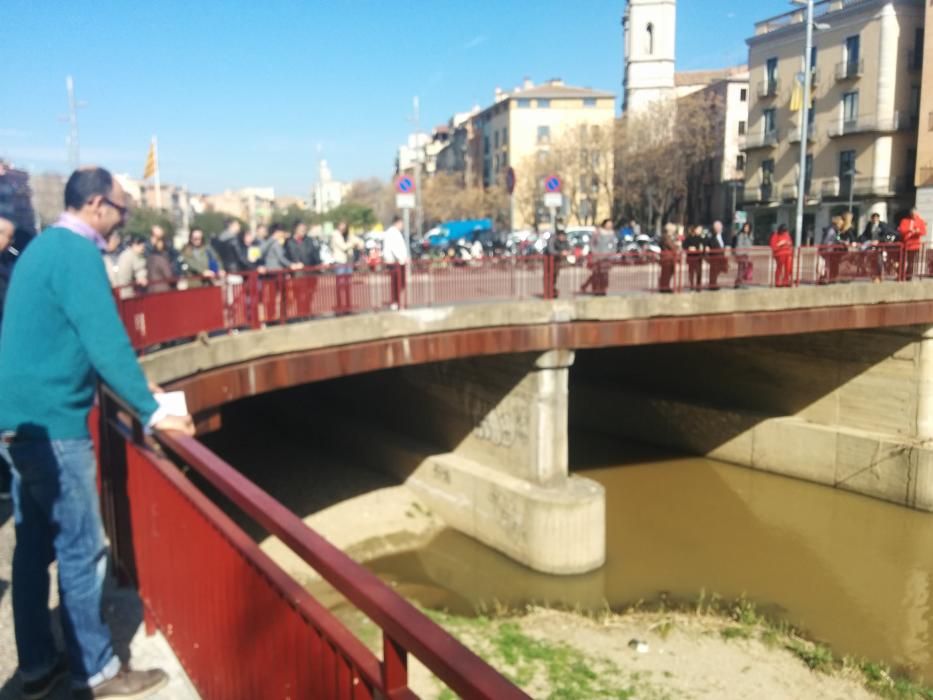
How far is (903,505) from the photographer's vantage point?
17.9m

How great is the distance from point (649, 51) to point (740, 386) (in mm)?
68730

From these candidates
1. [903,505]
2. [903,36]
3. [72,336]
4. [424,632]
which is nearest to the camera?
[424,632]

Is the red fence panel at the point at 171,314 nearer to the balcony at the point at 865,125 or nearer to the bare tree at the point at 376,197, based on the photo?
the balcony at the point at 865,125

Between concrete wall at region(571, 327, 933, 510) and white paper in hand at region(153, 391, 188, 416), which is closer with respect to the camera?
white paper in hand at region(153, 391, 188, 416)

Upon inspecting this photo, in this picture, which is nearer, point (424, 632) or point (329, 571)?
point (424, 632)

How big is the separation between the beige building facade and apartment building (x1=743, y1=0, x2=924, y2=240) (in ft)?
39.0

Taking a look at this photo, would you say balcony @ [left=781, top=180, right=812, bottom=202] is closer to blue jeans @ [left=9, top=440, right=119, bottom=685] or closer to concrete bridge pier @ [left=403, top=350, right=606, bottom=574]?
concrete bridge pier @ [left=403, top=350, right=606, bottom=574]

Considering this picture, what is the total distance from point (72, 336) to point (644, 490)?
57.8ft

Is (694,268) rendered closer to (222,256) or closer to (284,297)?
(284,297)

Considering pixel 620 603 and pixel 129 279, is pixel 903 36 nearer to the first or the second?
pixel 620 603

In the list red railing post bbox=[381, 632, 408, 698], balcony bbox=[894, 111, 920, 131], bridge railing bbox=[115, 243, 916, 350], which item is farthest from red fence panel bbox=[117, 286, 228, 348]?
balcony bbox=[894, 111, 920, 131]

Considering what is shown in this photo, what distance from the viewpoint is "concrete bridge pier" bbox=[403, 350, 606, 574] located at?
14.2m

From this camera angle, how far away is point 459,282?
13.7m

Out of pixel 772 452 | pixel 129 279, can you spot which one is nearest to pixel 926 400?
pixel 772 452
